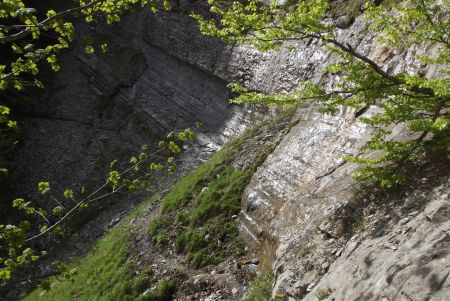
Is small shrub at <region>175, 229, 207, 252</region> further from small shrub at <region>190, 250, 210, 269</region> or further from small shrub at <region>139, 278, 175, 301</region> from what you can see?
small shrub at <region>139, 278, 175, 301</region>

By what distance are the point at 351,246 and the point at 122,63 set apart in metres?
22.6

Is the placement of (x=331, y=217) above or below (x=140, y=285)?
above

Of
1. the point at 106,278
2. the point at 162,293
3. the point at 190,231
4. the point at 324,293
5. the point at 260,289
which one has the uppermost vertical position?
the point at 324,293

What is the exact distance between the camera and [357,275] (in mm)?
5270

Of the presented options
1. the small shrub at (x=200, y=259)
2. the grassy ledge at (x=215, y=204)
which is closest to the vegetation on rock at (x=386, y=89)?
the grassy ledge at (x=215, y=204)

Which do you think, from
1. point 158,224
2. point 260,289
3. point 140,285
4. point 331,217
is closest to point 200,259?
point 140,285

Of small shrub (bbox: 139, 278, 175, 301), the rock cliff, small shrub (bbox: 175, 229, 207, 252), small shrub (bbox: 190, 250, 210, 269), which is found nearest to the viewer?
the rock cliff

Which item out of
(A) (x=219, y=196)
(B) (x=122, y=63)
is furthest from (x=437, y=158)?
(B) (x=122, y=63)

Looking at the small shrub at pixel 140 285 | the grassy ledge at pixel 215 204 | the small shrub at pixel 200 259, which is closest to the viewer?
the small shrub at pixel 200 259

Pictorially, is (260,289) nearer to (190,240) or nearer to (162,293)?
(162,293)

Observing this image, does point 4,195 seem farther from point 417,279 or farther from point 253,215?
point 417,279

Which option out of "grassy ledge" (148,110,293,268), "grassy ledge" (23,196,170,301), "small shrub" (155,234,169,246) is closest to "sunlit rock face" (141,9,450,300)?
"grassy ledge" (148,110,293,268)

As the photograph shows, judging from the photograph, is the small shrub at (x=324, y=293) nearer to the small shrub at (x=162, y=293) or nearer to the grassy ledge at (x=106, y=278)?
the small shrub at (x=162, y=293)

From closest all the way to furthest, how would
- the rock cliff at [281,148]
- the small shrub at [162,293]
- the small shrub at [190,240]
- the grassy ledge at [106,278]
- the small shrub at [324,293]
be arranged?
1. the rock cliff at [281,148]
2. the small shrub at [324,293]
3. the small shrub at [162,293]
4. the grassy ledge at [106,278]
5. the small shrub at [190,240]
